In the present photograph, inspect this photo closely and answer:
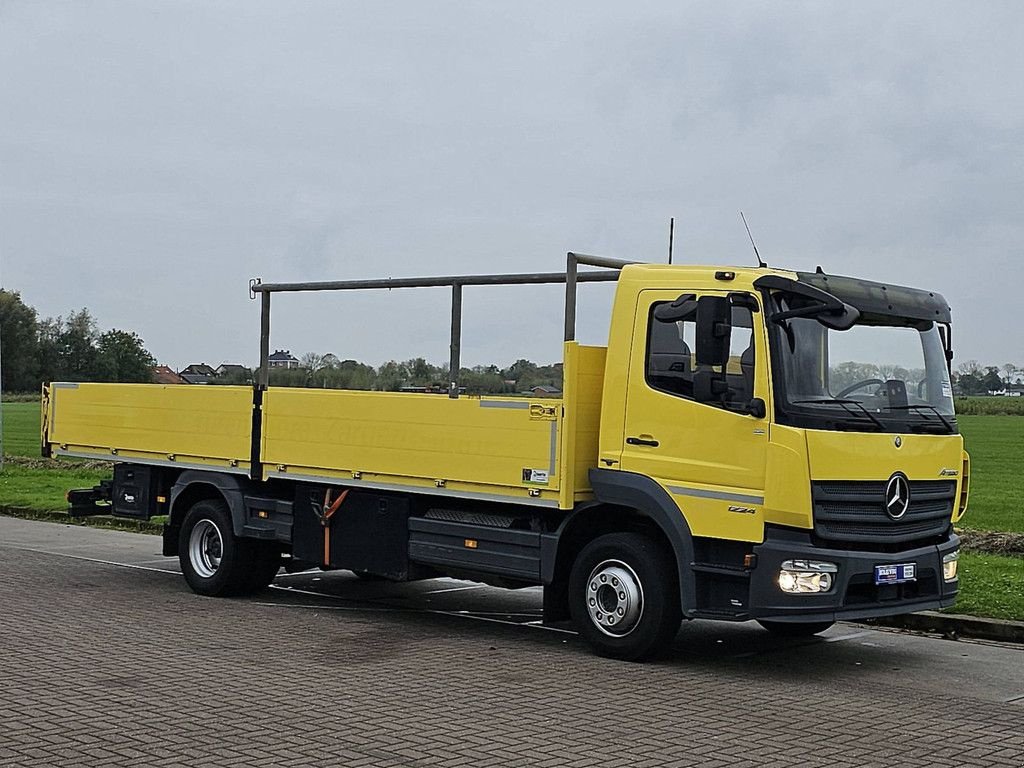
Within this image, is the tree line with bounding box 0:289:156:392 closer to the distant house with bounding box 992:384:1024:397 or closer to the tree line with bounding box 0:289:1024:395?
the tree line with bounding box 0:289:1024:395

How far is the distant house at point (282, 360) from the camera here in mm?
13305

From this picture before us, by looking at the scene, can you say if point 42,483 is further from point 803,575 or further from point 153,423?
point 803,575

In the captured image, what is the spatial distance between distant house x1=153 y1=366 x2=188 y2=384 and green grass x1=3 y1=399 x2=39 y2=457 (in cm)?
1086

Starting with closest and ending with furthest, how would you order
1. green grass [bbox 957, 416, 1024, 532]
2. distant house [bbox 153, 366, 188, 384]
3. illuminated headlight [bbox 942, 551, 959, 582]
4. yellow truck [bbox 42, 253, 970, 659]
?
yellow truck [bbox 42, 253, 970, 659], illuminated headlight [bbox 942, 551, 959, 582], distant house [bbox 153, 366, 188, 384], green grass [bbox 957, 416, 1024, 532]

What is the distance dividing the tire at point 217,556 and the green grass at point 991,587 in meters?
6.28

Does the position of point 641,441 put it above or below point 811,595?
above

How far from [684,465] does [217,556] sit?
5.34 meters

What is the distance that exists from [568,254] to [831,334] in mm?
2185

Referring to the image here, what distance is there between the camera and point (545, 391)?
10.7 meters

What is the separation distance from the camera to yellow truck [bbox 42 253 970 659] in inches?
373

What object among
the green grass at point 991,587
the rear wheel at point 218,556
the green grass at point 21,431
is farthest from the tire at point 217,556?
the green grass at point 21,431

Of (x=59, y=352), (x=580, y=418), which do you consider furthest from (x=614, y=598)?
(x=59, y=352)

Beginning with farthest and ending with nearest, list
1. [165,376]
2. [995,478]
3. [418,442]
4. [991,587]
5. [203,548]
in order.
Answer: [995,478] → [165,376] → [203,548] → [991,587] → [418,442]

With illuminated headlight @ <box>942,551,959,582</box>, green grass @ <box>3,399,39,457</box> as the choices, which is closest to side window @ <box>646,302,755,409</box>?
illuminated headlight @ <box>942,551,959,582</box>
